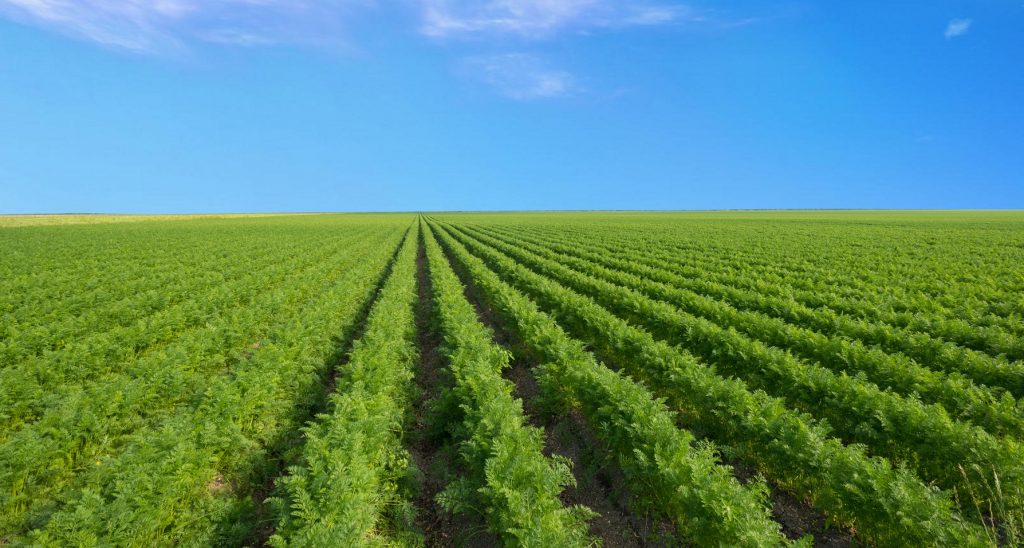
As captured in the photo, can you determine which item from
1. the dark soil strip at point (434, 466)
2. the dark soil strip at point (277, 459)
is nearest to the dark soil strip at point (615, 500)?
the dark soil strip at point (434, 466)

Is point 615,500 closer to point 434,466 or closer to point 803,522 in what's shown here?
point 803,522

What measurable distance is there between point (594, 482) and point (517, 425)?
1.30 meters

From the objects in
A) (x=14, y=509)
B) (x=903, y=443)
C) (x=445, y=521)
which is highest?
(x=903, y=443)

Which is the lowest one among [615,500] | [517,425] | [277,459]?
[615,500]

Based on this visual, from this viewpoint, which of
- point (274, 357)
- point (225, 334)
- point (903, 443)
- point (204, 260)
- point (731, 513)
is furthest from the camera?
point (204, 260)

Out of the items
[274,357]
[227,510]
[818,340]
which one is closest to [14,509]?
[227,510]

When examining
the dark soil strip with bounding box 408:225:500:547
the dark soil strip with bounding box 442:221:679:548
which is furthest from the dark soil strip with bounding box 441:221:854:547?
the dark soil strip with bounding box 408:225:500:547

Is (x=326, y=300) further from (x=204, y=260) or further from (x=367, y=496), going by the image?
(x=204, y=260)

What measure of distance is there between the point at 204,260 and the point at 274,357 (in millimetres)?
18269

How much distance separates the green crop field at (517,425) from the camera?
4.40 m

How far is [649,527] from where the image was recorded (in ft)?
16.8

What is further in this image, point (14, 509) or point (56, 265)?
point (56, 265)

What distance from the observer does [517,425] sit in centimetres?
580

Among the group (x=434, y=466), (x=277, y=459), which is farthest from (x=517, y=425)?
(x=277, y=459)
